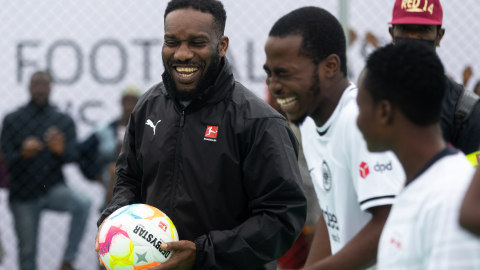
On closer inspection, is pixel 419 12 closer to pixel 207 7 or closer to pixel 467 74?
pixel 207 7

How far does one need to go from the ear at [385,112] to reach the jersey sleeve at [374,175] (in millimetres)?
228

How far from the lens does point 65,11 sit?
3900mm

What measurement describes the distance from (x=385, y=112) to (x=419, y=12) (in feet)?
Answer: 4.03

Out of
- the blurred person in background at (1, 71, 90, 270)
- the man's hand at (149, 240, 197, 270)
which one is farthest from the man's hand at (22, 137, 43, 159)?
the man's hand at (149, 240, 197, 270)

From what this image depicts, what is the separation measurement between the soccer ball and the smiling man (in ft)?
0.17

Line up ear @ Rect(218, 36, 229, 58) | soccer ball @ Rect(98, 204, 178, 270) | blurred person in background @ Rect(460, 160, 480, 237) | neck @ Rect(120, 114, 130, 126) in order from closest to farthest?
blurred person in background @ Rect(460, 160, 480, 237), soccer ball @ Rect(98, 204, 178, 270), ear @ Rect(218, 36, 229, 58), neck @ Rect(120, 114, 130, 126)

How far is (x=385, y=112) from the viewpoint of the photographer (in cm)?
122

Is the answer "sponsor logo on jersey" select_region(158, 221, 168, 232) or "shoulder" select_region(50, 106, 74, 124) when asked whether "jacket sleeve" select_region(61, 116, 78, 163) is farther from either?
"sponsor logo on jersey" select_region(158, 221, 168, 232)

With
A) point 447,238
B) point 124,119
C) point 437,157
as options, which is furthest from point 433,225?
point 124,119

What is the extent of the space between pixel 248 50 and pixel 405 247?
2991mm

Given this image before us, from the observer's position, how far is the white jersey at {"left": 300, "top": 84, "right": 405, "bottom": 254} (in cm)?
147

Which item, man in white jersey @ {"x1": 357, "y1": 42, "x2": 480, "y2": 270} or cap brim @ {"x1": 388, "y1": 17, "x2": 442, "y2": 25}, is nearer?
man in white jersey @ {"x1": 357, "y1": 42, "x2": 480, "y2": 270}

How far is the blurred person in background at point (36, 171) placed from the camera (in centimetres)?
371

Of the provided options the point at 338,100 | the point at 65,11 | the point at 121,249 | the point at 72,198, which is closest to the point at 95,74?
the point at 65,11
